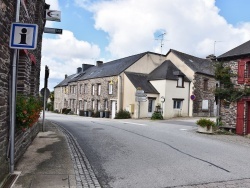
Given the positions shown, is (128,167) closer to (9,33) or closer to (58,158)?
(58,158)

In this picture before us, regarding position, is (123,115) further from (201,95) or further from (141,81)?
(201,95)

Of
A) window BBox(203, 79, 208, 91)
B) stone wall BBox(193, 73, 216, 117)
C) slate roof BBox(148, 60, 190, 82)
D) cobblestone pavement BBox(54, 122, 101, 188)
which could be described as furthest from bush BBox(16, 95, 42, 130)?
window BBox(203, 79, 208, 91)

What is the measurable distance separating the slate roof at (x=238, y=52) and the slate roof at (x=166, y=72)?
499 inches

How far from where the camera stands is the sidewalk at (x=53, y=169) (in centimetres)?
527

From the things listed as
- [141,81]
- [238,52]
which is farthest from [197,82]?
[238,52]

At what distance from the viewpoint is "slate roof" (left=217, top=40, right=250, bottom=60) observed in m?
16.3

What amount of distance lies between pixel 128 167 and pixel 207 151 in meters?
3.80

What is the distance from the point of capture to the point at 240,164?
7832 mm

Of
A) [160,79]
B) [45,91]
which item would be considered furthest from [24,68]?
[160,79]

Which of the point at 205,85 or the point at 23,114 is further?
the point at 205,85

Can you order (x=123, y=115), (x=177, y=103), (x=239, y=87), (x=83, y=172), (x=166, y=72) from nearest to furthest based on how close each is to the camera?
1. (x=83, y=172)
2. (x=239, y=87)
3. (x=123, y=115)
4. (x=166, y=72)
5. (x=177, y=103)

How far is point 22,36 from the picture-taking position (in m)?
5.41

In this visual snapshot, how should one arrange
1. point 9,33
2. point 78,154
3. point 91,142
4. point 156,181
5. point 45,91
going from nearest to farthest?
point 9,33 → point 156,181 → point 78,154 → point 91,142 → point 45,91

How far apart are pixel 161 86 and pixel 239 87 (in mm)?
14640
